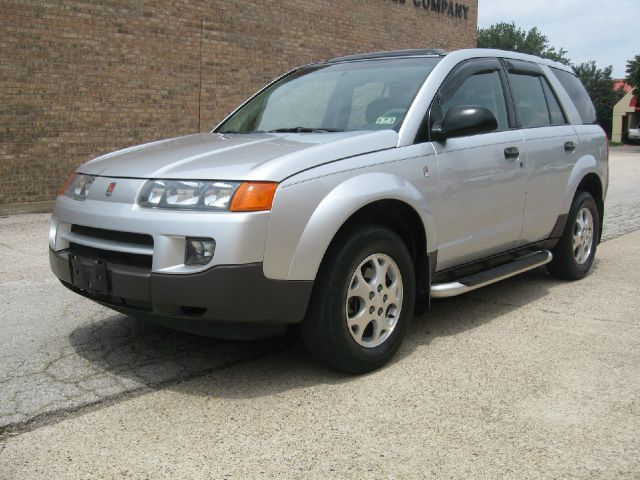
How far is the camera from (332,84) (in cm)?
494

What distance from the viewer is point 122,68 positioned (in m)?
11.3

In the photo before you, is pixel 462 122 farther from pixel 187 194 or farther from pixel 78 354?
pixel 78 354

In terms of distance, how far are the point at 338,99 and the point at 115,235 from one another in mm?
1868

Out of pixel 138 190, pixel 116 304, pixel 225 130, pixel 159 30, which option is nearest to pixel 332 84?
pixel 225 130

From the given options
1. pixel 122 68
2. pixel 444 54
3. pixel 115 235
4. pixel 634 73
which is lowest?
pixel 115 235

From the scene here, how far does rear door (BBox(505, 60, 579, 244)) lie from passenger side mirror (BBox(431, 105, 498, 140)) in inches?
36.8

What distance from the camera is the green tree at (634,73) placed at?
38156 mm

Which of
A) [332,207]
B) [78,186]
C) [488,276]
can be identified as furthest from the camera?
Answer: [488,276]

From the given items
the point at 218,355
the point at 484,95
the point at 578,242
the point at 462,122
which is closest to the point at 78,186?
the point at 218,355

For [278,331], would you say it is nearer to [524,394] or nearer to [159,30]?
[524,394]

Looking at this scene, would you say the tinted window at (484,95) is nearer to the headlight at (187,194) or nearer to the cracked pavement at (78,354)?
the cracked pavement at (78,354)

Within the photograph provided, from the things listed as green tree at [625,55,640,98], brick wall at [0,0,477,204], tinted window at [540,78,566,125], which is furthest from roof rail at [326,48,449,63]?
green tree at [625,55,640,98]

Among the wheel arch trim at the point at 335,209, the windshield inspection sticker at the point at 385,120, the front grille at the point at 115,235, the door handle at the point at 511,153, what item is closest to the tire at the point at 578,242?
the door handle at the point at 511,153

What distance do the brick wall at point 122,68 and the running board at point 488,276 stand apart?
7840 millimetres
